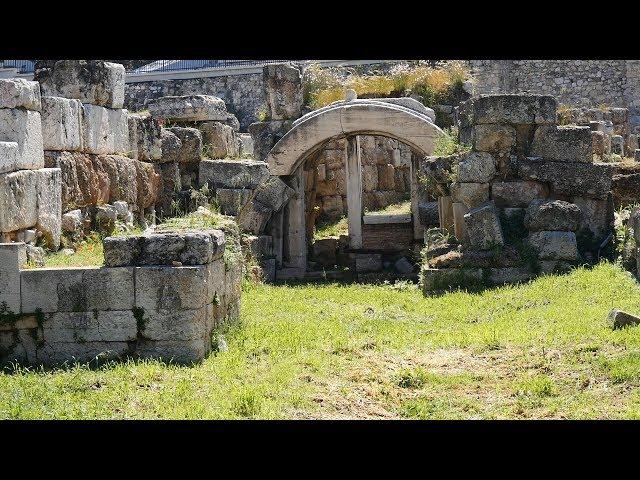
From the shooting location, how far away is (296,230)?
17.9 m

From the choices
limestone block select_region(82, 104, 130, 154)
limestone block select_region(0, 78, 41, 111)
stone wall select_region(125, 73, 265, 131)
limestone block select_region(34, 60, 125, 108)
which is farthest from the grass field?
stone wall select_region(125, 73, 265, 131)

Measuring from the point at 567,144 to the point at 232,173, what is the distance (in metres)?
5.94

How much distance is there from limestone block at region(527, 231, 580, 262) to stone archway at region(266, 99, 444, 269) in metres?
3.51

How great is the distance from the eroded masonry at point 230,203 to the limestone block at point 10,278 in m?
0.01

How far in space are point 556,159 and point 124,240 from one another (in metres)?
7.44

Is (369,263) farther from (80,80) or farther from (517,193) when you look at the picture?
(80,80)

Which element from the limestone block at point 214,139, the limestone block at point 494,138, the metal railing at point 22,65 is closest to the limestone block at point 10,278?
the limestone block at point 494,138

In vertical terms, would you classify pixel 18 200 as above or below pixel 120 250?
above

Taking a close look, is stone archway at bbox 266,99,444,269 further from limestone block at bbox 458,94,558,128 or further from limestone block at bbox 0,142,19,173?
limestone block at bbox 0,142,19,173

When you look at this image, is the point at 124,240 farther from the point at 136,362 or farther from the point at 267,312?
the point at 267,312

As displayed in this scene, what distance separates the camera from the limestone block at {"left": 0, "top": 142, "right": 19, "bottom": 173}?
9749mm

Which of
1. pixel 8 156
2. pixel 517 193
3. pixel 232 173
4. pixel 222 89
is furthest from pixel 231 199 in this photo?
pixel 222 89

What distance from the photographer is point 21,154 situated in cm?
1027
